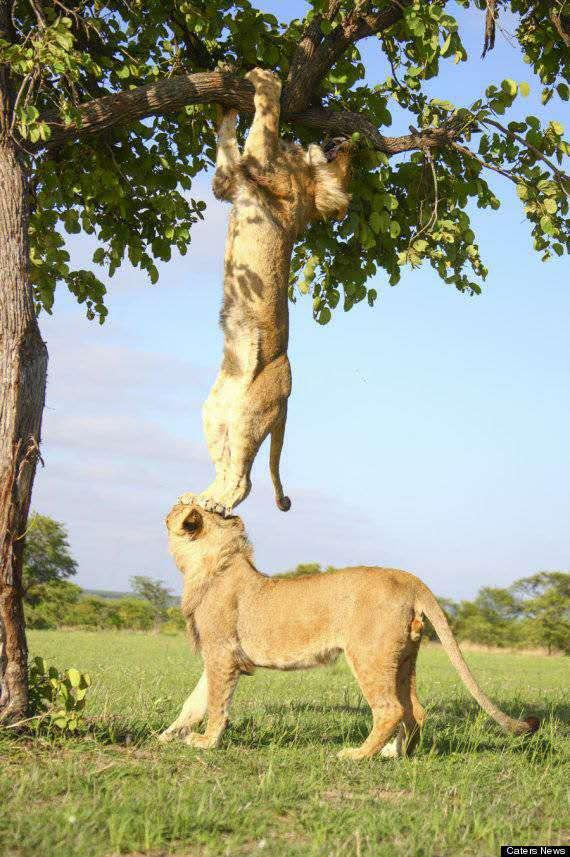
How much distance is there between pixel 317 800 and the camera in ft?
15.6

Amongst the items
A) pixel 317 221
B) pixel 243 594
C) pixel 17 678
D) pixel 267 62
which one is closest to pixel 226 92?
pixel 267 62

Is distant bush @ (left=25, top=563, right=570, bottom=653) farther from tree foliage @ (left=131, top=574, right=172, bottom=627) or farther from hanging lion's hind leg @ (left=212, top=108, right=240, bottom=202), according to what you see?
hanging lion's hind leg @ (left=212, top=108, right=240, bottom=202)

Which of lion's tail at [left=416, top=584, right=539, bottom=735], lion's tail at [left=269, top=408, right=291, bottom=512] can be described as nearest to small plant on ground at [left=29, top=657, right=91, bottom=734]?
lion's tail at [left=416, top=584, right=539, bottom=735]

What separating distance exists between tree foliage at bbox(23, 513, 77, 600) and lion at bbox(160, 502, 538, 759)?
101 ft

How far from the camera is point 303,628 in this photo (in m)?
5.96

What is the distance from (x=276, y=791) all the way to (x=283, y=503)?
440cm

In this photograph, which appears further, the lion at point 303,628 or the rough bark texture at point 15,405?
the rough bark texture at point 15,405

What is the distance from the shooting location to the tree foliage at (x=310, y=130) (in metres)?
7.85

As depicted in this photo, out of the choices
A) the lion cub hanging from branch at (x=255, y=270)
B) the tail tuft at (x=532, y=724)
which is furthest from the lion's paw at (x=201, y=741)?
the lion cub hanging from branch at (x=255, y=270)

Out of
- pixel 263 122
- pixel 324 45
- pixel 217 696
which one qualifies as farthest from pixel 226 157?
pixel 217 696

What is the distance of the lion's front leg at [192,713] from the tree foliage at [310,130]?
4043 millimetres

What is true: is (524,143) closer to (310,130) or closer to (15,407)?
(310,130)

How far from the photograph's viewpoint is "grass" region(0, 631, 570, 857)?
13.2 ft

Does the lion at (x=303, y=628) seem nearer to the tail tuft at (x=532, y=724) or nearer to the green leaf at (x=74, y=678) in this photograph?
the tail tuft at (x=532, y=724)
